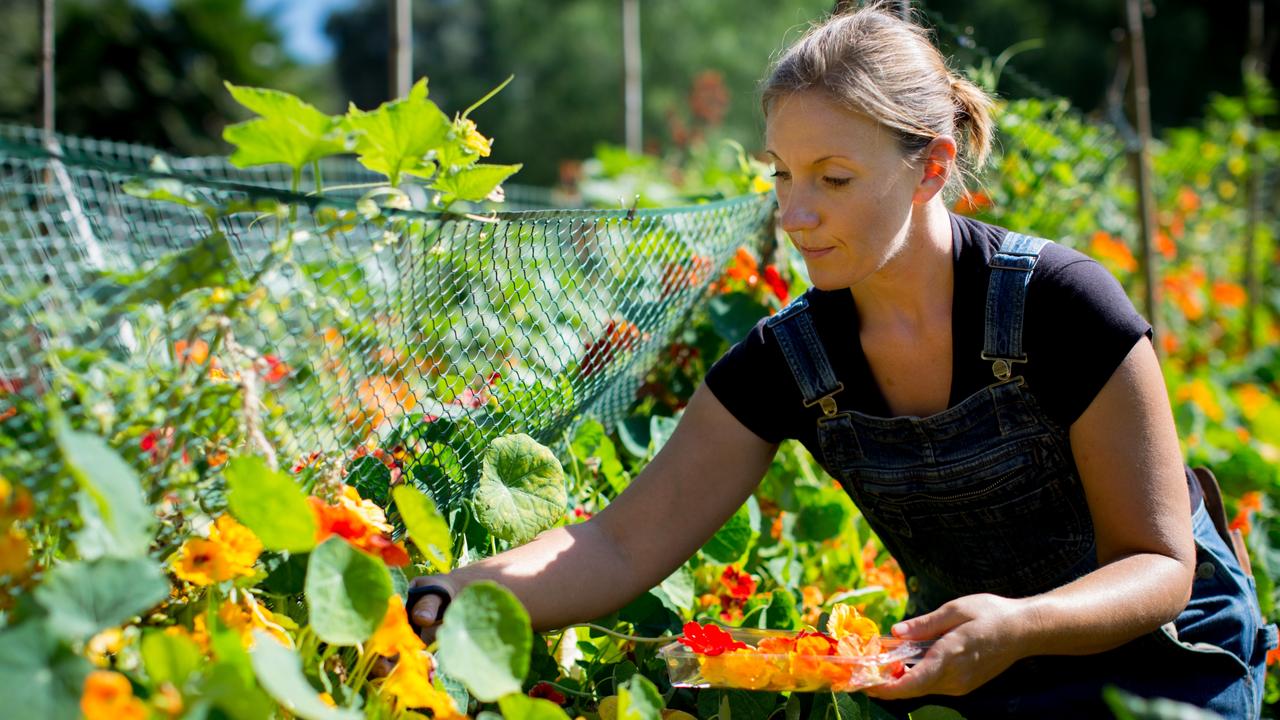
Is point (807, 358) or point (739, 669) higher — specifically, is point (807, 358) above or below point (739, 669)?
above

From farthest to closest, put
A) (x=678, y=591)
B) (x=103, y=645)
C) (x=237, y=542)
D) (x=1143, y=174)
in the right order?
(x=1143, y=174), (x=678, y=591), (x=237, y=542), (x=103, y=645)

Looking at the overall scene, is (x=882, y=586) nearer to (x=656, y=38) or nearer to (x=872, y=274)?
(x=872, y=274)

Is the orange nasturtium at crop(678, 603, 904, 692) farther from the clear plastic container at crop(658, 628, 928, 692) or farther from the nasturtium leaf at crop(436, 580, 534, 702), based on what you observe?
the nasturtium leaf at crop(436, 580, 534, 702)

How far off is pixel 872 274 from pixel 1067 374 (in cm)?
24

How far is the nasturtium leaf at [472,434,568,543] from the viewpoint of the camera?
1.25m

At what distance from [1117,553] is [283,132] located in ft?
3.08

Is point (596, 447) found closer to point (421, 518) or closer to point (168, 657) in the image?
point (421, 518)

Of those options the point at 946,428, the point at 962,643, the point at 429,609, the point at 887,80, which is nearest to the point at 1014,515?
the point at 946,428

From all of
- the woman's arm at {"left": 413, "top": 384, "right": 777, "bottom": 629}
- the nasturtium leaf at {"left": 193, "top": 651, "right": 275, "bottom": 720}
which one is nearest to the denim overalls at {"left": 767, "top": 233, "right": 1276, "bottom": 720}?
the woman's arm at {"left": 413, "top": 384, "right": 777, "bottom": 629}

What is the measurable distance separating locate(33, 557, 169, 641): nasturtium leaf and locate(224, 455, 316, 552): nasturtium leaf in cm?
12

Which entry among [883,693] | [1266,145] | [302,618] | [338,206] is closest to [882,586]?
[883,693]

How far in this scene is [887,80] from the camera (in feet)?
4.03

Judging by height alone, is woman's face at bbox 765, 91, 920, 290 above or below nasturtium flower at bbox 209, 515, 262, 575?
above

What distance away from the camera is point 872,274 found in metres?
1.31
